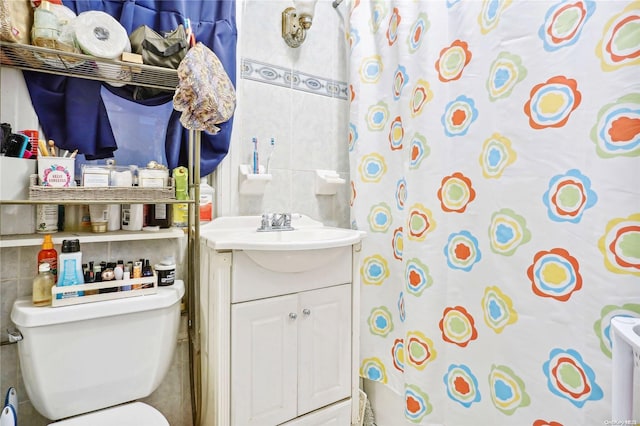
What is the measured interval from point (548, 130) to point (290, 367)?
1067mm

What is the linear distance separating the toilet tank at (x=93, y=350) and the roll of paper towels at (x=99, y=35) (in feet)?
2.39

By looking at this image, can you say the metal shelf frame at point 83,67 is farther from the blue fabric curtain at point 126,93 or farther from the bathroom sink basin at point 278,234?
the bathroom sink basin at point 278,234

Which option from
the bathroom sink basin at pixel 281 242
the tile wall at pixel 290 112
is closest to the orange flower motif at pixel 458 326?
the bathroom sink basin at pixel 281 242

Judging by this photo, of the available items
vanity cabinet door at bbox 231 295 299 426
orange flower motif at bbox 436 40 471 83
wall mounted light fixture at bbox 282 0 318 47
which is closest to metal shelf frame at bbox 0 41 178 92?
wall mounted light fixture at bbox 282 0 318 47

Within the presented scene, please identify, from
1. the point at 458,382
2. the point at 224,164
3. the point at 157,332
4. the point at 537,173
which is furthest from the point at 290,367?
the point at 537,173

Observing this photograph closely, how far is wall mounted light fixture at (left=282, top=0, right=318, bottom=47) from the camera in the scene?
1.46m

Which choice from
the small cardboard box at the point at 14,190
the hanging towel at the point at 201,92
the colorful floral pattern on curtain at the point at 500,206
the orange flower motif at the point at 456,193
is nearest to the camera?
the colorful floral pattern on curtain at the point at 500,206

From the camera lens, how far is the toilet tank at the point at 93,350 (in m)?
0.89

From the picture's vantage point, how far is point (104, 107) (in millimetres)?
1157

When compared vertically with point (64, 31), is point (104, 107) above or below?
below

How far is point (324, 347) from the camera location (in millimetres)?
1219

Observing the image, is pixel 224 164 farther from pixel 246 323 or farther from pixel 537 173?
pixel 537 173

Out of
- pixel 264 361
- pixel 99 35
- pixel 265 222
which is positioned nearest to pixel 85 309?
pixel 264 361

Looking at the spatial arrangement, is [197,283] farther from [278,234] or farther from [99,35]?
[99,35]
